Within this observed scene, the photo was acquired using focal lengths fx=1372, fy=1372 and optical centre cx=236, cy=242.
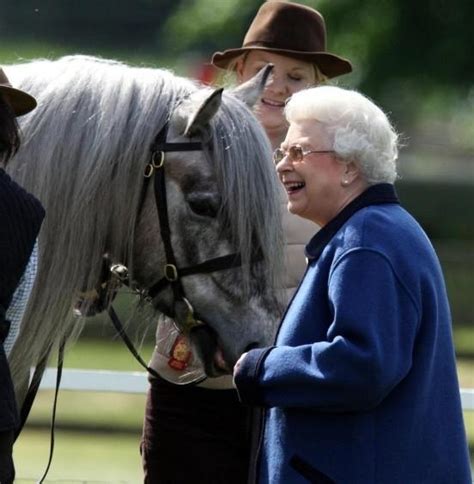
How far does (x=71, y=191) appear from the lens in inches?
141

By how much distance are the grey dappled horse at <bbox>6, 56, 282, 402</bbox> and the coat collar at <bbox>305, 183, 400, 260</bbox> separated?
1.65 feet

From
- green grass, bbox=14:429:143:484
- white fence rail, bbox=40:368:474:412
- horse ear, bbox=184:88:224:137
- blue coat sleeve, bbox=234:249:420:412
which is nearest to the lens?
blue coat sleeve, bbox=234:249:420:412

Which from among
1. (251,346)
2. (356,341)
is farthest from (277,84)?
(356,341)

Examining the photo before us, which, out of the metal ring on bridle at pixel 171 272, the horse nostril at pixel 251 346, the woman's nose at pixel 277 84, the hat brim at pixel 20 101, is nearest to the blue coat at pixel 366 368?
the horse nostril at pixel 251 346

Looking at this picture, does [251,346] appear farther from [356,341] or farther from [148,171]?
[356,341]

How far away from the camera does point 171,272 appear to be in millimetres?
3598

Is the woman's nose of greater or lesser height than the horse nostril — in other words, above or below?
above

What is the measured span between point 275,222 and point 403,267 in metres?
0.76

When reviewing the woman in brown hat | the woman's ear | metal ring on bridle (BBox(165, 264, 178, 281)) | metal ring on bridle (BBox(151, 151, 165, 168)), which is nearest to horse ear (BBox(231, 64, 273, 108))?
the woman in brown hat

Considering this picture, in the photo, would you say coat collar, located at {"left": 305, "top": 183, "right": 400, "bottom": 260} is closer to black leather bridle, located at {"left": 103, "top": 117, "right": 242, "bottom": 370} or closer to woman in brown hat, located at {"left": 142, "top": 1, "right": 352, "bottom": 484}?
black leather bridle, located at {"left": 103, "top": 117, "right": 242, "bottom": 370}

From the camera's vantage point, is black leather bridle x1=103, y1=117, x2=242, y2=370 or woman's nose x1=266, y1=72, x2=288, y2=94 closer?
black leather bridle x1=103, y1=117, x2=242, y2=370

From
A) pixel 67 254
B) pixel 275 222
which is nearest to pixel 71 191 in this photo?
pixel 67 254

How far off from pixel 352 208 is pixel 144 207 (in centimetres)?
74

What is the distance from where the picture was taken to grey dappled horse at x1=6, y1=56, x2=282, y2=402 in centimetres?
357
